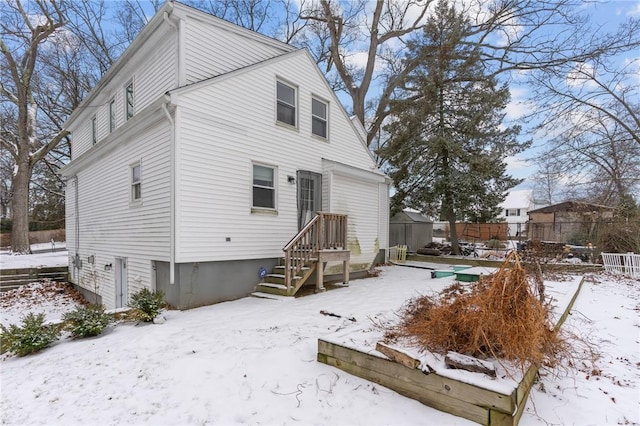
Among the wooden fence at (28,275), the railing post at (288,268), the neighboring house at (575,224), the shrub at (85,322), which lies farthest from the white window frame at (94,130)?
the neighboring house at (575,224)

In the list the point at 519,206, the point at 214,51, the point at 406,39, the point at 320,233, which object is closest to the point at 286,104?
the point at 214,51

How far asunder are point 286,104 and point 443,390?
8039 mm

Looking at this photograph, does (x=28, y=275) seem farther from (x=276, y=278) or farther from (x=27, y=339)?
(x=276, y=278)

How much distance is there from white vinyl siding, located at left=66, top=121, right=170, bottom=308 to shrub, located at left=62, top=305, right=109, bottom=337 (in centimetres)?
183

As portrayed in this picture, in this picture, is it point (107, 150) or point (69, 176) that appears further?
point (69, 176)

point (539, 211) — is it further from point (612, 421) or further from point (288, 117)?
point (612, 421)

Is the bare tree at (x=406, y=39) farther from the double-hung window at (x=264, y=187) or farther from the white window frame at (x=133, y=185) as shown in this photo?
the white window frame at (x=133, y=185)

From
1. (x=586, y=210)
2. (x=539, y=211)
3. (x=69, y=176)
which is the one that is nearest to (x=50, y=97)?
(x=69, y=176)

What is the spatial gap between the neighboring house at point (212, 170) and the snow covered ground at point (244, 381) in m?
1.94

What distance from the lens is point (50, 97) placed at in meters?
18.6

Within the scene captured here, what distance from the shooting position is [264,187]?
26.7 feet

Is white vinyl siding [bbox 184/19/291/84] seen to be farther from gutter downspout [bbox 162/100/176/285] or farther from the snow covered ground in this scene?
the snow covered ground

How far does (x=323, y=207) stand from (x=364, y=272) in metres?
2.99

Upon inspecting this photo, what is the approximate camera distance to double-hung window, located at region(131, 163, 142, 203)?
791 centimetres
